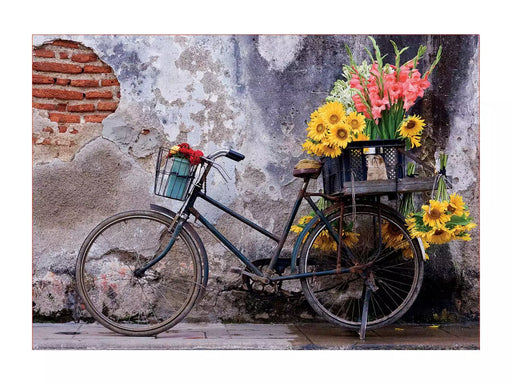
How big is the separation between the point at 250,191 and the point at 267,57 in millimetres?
1046

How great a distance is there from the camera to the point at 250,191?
4945mm

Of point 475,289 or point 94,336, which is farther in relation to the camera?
point 475,289

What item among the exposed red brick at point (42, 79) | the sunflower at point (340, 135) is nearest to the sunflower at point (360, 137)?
the sunflower at point (340, 135)

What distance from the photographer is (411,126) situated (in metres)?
4.27

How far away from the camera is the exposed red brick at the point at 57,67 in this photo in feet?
15.9

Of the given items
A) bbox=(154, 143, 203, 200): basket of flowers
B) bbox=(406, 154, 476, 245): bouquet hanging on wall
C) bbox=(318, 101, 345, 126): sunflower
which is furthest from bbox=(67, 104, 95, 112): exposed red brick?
bbox=(406, 154, 476, 245): bouquet hanging on wall

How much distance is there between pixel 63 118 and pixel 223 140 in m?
1.24

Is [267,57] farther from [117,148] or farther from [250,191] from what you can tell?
[117,148]

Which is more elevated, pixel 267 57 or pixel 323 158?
pixel 267 57

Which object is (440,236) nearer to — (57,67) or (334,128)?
(334,128)

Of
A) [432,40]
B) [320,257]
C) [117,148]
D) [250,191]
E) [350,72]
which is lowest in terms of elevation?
[320,257]

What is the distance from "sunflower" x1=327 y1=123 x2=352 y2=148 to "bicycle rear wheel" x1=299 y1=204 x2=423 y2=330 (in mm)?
512

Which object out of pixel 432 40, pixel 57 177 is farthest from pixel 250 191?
pixel 432 40

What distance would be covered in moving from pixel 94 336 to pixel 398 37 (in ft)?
10.4
